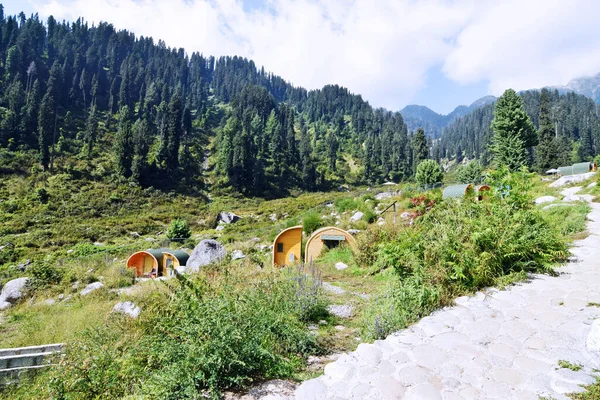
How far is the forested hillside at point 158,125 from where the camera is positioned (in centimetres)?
5534

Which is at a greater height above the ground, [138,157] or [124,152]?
[124,152]

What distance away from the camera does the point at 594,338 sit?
10.8ft

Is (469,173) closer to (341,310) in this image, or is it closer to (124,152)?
(341,310)

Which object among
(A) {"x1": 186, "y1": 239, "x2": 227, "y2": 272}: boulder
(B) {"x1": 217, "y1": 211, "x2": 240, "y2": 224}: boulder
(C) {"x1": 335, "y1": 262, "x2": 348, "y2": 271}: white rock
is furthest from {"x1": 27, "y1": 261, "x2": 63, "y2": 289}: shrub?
(B) {"x1": 217, "y1": 211, "x2": 240, "y2": 224}: boulder

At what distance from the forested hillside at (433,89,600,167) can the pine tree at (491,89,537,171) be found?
47.0 metres

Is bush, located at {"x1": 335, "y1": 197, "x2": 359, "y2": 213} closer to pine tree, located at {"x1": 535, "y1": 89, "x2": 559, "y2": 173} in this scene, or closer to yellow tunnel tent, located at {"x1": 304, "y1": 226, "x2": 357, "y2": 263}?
yellow tunnel tent, located at {"x1": 304, "y1": 226, "x2": 357, "y2": 263}

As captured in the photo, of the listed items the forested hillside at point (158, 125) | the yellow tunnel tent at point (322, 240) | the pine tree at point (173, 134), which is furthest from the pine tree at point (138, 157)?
the yellow tunnel tent at point (322, 240)

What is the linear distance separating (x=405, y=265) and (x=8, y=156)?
2494 inches

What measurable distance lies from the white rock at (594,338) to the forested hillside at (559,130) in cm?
8241

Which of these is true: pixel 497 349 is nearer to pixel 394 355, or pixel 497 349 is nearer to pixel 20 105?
pixel 394 355

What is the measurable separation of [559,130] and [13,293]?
146 m

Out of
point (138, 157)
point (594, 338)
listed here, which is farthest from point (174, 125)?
point (594, 338)

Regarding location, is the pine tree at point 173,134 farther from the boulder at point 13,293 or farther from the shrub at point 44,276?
the boulder at point 13,293

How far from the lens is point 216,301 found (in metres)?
3.82
